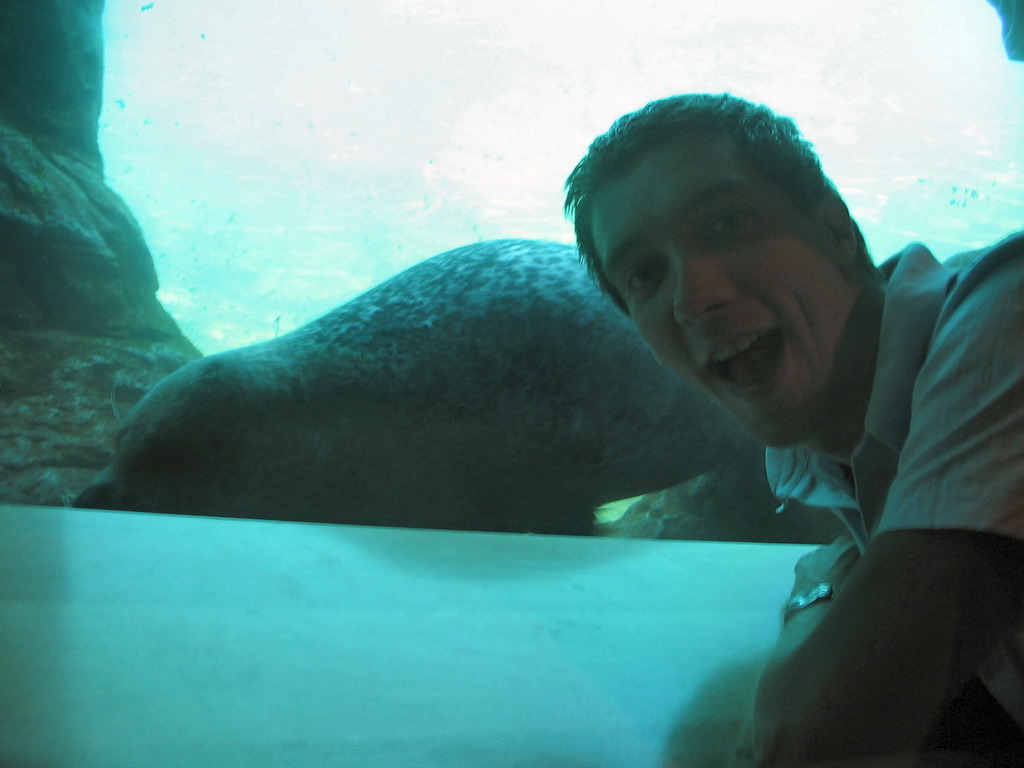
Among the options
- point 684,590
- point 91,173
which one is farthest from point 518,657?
point 91,173

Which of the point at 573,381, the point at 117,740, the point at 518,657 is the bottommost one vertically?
the point at 573,381

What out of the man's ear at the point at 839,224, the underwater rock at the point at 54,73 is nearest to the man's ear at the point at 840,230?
the man's ear at the point at 839,224

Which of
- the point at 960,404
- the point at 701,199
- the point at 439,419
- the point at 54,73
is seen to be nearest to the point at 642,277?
the point at 701,199

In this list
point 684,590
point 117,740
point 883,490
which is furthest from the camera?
point 684,590

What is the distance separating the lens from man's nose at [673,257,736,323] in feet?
2.52

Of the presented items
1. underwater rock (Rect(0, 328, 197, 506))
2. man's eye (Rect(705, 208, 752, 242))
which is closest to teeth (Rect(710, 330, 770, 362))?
man's eye (Rect(705, 208, 752, 242))

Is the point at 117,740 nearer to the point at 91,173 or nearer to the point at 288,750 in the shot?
the point at 288,750

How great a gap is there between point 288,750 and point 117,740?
0.14 meters

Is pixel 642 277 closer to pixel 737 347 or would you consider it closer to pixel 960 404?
pixel 737 347

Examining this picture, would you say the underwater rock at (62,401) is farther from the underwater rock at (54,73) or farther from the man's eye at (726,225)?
the man's eye at (726,225)

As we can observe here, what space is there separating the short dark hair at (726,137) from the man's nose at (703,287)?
18 cm

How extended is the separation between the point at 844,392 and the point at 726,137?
0.36 m

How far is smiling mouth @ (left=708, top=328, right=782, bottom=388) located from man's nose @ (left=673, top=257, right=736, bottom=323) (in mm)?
56

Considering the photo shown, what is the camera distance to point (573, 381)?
6.44ft
